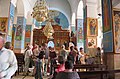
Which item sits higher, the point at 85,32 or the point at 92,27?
the point at 92,27

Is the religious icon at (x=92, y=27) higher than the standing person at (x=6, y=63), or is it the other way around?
the religious icon at (x=92, y=27)

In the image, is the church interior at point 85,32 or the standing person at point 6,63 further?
the church interior at point 85,32

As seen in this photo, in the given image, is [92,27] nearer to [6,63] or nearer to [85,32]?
[85,32]

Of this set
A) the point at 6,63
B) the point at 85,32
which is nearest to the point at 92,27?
the point at 85,32

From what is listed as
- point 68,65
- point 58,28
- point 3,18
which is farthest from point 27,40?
point 68,65

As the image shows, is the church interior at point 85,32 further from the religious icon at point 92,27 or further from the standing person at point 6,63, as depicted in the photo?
the standing person at point 6,63

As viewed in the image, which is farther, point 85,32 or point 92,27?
point 85,32

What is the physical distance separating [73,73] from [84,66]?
160 inches

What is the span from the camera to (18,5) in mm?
15008

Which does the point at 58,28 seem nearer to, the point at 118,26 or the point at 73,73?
the point at 118,26

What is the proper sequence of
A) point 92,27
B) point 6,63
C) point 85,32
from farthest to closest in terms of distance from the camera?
point 85,32, point 92,27, point 6,63

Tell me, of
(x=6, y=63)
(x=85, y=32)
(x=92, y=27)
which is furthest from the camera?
(x=85, y=32)

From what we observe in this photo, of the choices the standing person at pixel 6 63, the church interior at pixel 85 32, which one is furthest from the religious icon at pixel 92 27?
the standing person at pixel 6 63

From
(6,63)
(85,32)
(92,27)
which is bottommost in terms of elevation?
(6,63)
